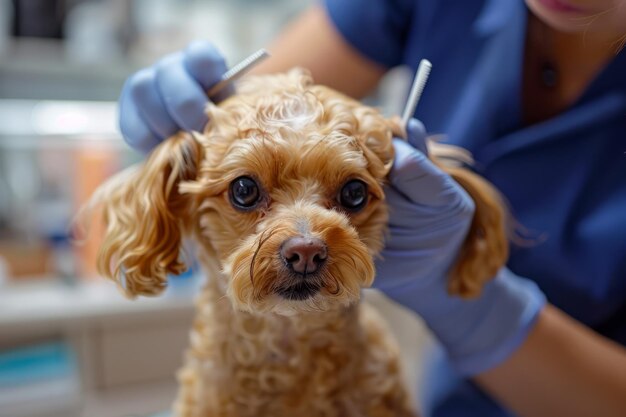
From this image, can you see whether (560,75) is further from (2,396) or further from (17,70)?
(17,70)

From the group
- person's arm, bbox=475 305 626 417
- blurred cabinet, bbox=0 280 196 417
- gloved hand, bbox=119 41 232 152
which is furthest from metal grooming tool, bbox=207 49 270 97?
blurred cabinet, bbox=0 280 196 417

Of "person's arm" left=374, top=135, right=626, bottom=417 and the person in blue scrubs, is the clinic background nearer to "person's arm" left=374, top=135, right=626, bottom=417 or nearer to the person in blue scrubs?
the person in blue scrubs

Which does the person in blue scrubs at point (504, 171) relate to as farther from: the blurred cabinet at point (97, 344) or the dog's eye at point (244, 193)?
the blurred cabinet at point (97, 344)

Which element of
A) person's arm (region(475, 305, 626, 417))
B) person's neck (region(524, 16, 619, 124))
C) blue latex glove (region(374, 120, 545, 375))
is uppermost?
person's neck (region(524, 16, 619, 124))

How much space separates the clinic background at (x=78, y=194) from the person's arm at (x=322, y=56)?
0.70 ft

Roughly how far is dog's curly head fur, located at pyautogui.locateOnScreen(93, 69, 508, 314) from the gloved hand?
0.02 meters

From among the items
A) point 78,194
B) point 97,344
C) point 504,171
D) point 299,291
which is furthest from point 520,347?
point 78,194

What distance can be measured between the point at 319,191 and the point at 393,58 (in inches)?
18.4

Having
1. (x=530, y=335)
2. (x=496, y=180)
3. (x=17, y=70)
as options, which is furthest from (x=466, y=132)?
(x=17, y=70)

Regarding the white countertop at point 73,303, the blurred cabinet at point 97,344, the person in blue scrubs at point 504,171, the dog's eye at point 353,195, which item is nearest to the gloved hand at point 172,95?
the person in blue scrubs at point 504,171

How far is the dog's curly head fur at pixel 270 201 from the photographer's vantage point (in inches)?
21.6

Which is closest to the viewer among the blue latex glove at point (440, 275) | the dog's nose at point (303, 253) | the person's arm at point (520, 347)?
the dog's nose at point (303, 253)

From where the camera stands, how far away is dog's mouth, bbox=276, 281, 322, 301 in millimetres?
545

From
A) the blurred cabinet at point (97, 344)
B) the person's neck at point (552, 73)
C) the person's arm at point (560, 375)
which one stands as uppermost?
the person's neck at point (552, 73)
